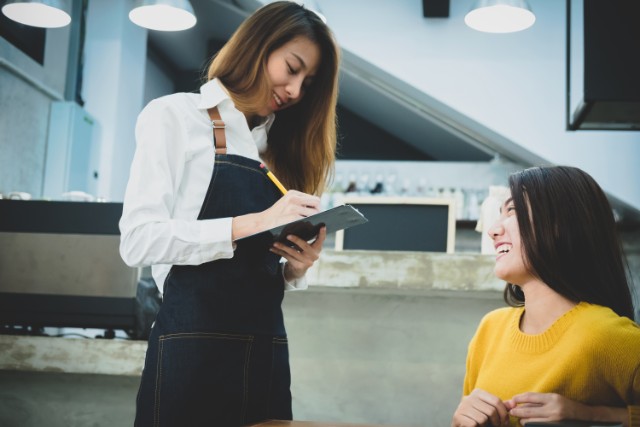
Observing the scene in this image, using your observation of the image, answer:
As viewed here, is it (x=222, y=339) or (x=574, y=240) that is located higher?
(x=574, y=240)

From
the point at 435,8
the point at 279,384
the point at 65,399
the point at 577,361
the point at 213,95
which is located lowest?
the point at 65,399

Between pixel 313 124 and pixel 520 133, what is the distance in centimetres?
390

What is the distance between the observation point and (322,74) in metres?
1.74

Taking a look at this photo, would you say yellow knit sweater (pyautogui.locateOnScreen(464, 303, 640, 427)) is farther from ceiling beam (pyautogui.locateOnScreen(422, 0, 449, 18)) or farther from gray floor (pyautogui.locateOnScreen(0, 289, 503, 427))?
ceiling beam (pyautogui.locateOnScreen(422, 0, 449, 18))

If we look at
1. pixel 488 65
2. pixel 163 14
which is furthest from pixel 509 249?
pixel 488 65

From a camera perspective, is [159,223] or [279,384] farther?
[279,384]

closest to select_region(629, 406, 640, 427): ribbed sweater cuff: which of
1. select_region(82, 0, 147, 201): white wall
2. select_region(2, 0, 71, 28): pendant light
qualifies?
select_region(2, 0, 71, 28): pendant light

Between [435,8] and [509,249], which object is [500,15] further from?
[509,249]

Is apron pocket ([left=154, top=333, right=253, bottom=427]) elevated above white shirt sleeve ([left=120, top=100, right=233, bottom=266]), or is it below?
below

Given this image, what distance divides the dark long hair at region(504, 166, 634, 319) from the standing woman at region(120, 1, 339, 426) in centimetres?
43

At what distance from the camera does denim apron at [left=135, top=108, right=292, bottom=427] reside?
4.29 feet

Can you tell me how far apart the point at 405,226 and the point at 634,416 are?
1.81 meters

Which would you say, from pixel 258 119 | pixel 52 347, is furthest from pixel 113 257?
pixel 258 119

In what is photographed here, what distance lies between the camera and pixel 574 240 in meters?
1.31
